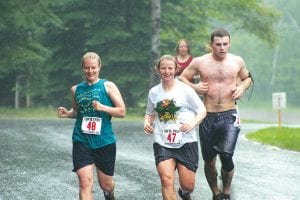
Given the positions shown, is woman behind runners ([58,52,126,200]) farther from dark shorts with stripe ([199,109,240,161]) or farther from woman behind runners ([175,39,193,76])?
woman behind runners ([175,39,193,76])

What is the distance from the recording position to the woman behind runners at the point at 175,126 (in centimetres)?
658

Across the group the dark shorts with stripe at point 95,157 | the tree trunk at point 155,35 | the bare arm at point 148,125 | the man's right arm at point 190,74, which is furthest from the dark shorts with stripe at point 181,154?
the tree trunk at point 155,35

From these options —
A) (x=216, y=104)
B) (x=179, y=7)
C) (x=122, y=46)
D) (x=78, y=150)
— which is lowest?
(x=78, y=150)

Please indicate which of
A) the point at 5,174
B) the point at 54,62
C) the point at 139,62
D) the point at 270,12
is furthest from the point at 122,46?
the point at 5,174

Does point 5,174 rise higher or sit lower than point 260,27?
lower

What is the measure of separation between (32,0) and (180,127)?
66.6 feet

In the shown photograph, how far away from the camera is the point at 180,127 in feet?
21.5

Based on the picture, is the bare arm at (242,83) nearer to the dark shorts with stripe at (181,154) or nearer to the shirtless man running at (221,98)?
the shirtless man running at (221,98)

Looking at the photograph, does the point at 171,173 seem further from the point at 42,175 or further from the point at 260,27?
the point at 260,27

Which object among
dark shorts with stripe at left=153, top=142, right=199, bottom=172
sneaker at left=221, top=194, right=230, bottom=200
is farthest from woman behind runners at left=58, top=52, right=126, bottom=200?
sneaker at left=221, top=194, right=230, bottom=200

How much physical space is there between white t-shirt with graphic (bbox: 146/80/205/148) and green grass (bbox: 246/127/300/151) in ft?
24.4

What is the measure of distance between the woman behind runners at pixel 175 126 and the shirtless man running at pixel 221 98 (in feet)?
1.74

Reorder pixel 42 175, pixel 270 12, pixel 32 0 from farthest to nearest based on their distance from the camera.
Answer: pixel 270 12
pixel 32 0
pixel 42 175

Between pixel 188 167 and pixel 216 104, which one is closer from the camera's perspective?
pixel 188 167
